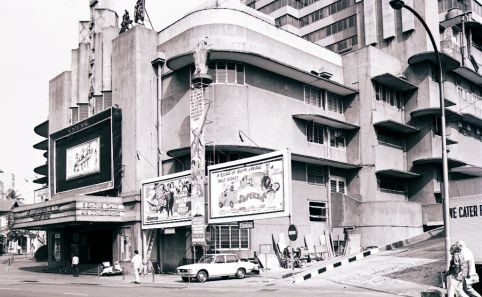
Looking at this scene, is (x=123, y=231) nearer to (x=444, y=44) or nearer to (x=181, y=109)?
(x=181, y=109)

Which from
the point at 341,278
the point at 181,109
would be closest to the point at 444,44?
the point at 181,109

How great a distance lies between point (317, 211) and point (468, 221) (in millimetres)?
23388

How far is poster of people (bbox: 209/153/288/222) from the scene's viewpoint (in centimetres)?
3009

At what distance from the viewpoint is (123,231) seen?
4134 cm

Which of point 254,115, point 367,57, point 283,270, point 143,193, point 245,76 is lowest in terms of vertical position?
point 283,270

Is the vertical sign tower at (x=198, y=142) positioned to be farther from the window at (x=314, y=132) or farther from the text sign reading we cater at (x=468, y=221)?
the text sign reading we cater at (x=468, y=221)

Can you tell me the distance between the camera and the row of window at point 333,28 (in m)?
66.1

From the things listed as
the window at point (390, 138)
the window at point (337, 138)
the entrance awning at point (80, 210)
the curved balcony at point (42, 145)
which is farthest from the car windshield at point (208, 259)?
the curved balcony at point (42, 145)

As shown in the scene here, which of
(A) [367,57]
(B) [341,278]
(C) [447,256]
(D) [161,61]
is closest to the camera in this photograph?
(C) [447,256]

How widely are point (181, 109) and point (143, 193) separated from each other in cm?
652

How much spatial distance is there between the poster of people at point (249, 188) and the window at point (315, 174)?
1082 centimetres

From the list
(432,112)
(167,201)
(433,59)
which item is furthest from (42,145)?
(433,59)

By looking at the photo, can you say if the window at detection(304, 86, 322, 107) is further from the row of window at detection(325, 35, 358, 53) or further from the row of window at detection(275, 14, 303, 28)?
the row of window at detection(275, 14, 303, 28)

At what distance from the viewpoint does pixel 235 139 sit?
37.5m
